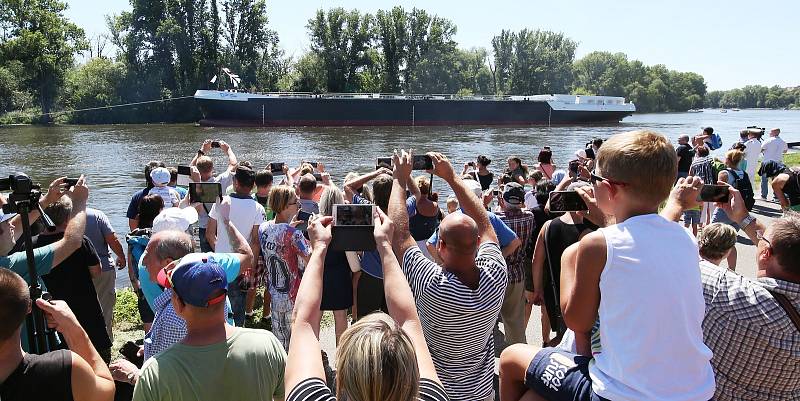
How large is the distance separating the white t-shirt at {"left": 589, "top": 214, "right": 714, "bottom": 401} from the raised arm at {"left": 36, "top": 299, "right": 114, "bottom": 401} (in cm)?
190

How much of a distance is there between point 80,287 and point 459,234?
118 inches

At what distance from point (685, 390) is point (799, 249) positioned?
1.06 meters

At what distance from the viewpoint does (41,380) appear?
216 centimetres

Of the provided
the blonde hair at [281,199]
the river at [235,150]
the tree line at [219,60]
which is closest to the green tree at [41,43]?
the tree line at [219,60]

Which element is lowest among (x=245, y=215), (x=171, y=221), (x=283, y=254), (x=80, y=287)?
(x=80, y=287)

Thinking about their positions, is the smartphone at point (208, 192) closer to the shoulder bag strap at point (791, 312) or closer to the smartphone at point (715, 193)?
the smartphone at point (715, 193)

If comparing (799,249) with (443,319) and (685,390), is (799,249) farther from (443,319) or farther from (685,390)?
(443,319)

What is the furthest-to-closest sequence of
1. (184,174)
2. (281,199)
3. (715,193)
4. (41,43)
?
(41,43) → (184,174) → (281,199) → (715,193)

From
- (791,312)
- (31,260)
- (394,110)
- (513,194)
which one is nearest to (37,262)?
(31,260)

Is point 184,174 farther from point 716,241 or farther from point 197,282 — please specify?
point 716,241

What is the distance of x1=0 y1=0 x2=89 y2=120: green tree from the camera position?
208ft

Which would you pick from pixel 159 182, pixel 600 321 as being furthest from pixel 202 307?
pixel 159 182

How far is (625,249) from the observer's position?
184 cm

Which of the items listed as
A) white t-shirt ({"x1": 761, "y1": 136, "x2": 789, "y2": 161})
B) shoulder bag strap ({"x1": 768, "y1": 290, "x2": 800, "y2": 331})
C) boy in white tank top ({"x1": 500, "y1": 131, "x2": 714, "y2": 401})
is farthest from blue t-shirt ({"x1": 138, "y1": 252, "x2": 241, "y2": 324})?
white t-shirt ({"x1": 761, "y1": 136, "x2": 789, "y2": 161})
